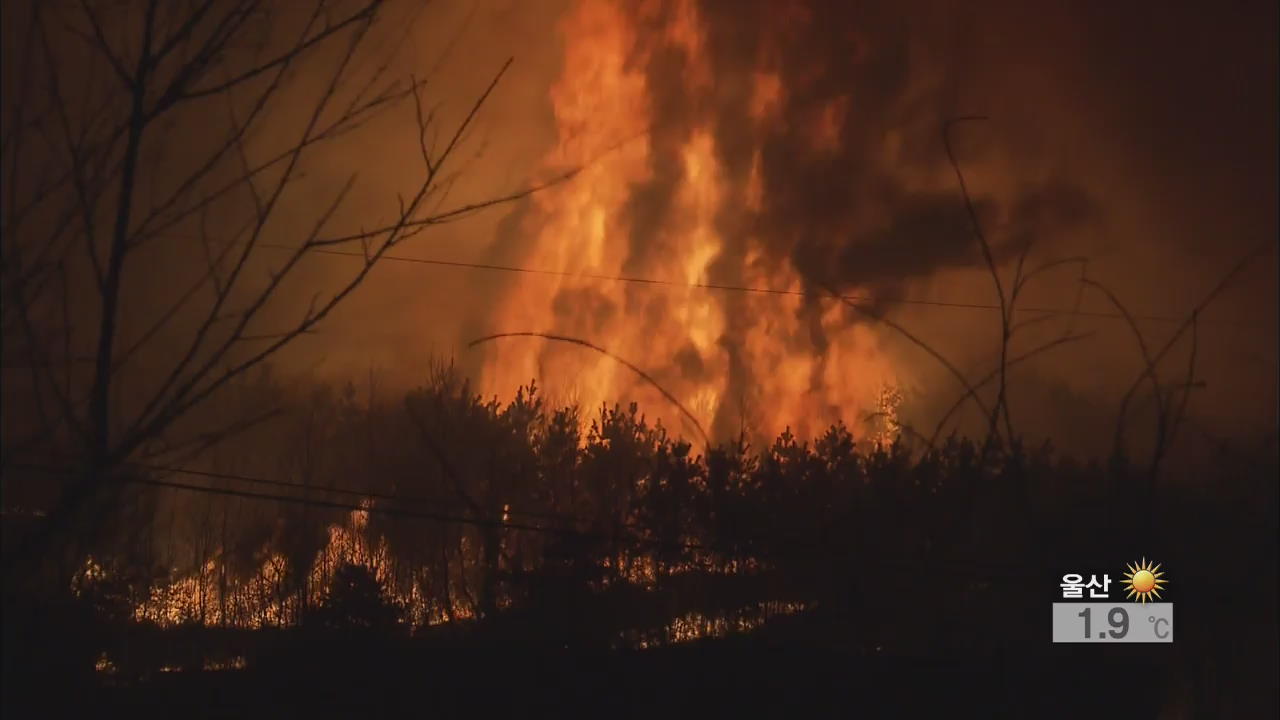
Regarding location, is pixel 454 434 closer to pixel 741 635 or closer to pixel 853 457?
pixel 853 457

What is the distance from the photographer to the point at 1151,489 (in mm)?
Answer: 5426

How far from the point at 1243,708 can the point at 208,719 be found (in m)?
10.5
